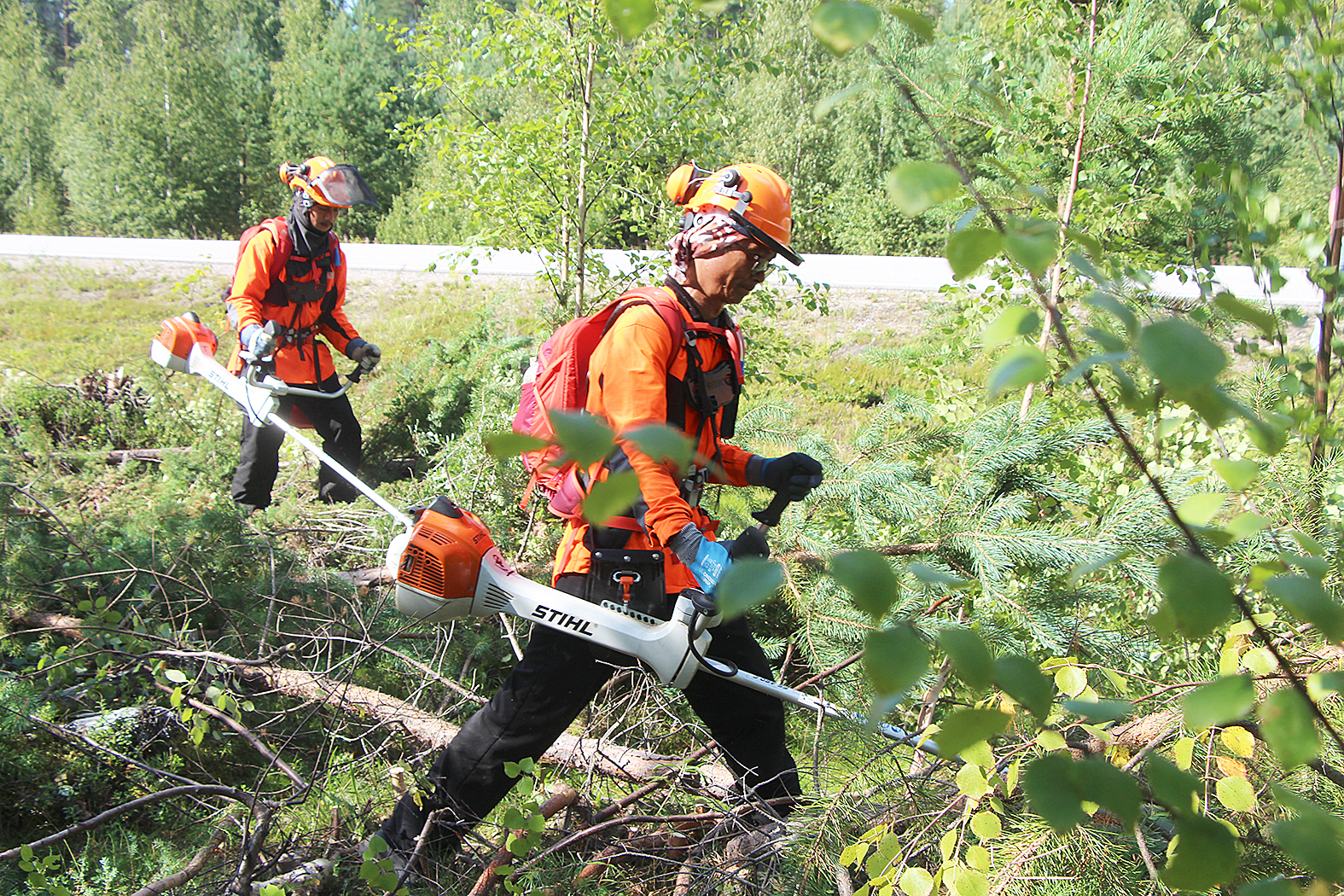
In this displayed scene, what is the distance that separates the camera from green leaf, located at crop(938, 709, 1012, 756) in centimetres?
60

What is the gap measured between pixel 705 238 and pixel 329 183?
307 centimetres

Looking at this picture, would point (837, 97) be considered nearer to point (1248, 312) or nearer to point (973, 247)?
point (973, 247)

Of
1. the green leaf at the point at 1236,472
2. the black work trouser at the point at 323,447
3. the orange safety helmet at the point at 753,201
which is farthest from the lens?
the black work trouser at the point at 323,447

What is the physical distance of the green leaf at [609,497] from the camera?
53cm

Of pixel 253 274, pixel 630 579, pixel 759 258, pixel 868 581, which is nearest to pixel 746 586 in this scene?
pixel 868 581

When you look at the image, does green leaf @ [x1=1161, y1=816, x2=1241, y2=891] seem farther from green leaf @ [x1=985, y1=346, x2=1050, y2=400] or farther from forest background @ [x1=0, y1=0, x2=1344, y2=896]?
green leaf @ [x1=985, y1=346, x2=1050, y2=400]

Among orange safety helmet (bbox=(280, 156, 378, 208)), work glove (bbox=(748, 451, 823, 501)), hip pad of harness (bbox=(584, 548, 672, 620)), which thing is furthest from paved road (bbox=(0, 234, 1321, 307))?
hip pad of harness (bbox=(584, 548, 672, 620))

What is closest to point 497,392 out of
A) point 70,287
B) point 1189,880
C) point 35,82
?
point 1189,880

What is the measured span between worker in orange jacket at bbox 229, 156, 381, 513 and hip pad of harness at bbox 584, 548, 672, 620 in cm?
290

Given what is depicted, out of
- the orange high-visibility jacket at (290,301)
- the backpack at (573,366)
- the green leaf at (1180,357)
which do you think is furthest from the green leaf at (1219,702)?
the orange high-visibility jacket at (290,301)

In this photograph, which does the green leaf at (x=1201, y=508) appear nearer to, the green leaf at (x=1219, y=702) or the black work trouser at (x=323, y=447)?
the green leaf at (x=1219, y=702)

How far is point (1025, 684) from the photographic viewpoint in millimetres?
594

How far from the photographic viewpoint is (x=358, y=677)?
136 inches

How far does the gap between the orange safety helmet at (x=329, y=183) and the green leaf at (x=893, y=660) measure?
4.46 meters
